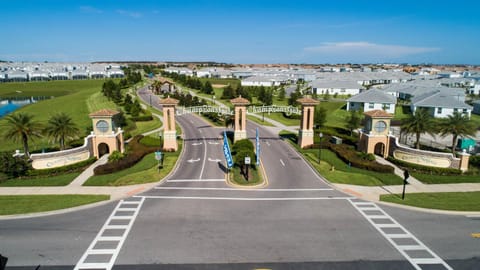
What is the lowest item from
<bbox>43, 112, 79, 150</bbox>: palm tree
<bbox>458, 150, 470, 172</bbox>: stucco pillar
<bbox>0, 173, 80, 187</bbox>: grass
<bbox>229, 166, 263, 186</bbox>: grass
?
<bbox>0, 173, 80, 187</bbox>: grass

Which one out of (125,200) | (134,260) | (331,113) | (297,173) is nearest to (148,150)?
(125,200)

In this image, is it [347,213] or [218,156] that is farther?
[218,156]

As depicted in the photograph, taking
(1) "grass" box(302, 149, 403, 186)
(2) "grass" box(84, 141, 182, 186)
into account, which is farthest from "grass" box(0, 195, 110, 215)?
(1) "grass" box(302, 149, 403, 186)

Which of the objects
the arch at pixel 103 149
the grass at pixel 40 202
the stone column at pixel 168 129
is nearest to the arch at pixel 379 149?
the stone column at pixel 168 129

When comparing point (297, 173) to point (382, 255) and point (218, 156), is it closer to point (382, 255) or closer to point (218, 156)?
point (218, 156)

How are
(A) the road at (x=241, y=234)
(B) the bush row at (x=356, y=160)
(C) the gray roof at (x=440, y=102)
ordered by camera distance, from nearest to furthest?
1. (A) the road at (x=241, y=234)
2. (B) the bush row at (x=356, y=160)
3. (C) the gray roof at (x=440, y=102)

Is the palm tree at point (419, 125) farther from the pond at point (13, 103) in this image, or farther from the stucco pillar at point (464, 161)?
the pond at point (13, 103)

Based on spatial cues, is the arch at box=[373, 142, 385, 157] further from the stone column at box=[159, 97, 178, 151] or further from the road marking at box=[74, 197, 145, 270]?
the road marking at box=[74, 197, 145, 270]
